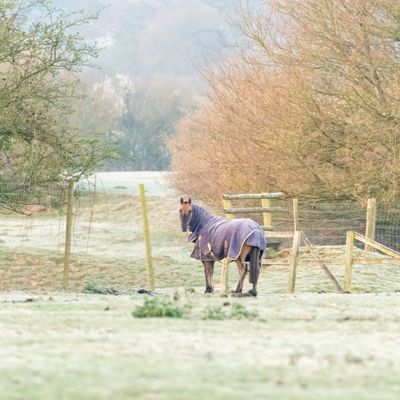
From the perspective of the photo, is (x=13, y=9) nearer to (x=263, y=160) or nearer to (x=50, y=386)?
(x=263, y=160)

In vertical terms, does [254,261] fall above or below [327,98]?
below

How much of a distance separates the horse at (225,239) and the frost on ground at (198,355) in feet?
11.5

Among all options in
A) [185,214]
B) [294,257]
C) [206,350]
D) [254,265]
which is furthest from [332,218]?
[206,350]

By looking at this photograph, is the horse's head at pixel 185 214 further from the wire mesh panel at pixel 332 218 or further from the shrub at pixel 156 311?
the wire mesh panel at pixel 332 218

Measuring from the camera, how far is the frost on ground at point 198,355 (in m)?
6.53

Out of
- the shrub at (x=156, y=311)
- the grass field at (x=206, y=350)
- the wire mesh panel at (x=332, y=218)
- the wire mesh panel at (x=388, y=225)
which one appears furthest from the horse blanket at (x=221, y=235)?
the wire mesh panel at (x=388, y=225)

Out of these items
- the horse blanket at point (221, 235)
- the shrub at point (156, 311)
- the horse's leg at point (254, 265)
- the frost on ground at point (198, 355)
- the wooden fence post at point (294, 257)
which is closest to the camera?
the frost on ground at point (198, 355)

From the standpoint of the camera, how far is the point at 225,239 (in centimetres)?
1599

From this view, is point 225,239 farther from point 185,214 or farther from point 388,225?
point 388,225

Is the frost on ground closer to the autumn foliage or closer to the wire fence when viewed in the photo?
the wire fence

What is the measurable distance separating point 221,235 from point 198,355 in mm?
8103

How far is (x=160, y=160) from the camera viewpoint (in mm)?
128125

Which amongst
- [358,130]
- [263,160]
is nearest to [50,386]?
[358,130]

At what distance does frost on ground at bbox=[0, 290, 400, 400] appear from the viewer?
6527 millimetres
